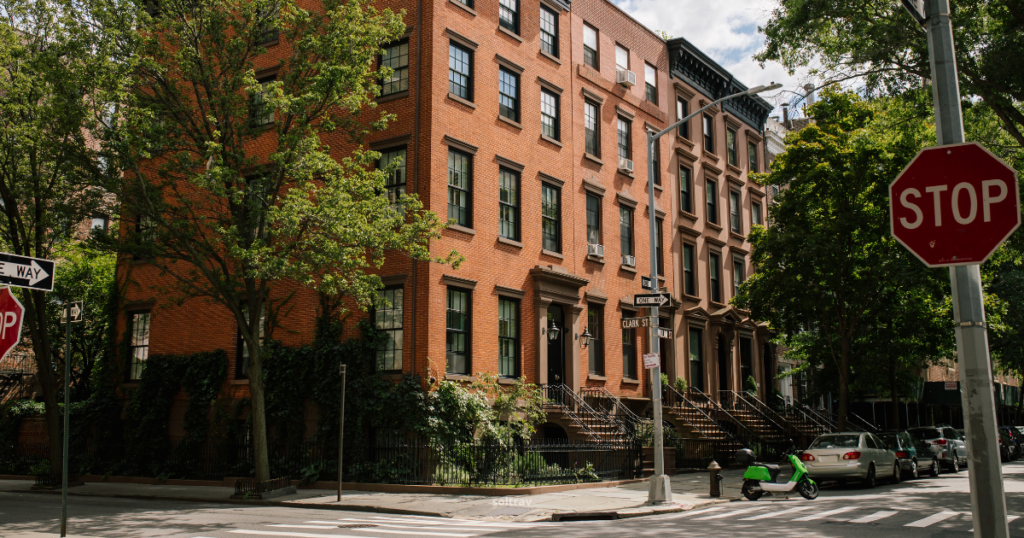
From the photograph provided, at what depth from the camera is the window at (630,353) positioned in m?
28.7

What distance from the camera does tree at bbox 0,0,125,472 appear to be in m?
17.7

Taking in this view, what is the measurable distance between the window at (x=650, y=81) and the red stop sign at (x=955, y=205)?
28.1 m

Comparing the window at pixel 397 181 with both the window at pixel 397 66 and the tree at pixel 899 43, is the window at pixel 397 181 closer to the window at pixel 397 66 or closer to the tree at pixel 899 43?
the window at pixel 397 66

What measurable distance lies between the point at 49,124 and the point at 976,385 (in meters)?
20.3

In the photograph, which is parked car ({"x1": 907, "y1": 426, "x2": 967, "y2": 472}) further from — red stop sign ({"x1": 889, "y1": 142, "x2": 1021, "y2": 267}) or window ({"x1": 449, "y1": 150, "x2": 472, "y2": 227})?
red stop sign ({"x1": 889, "y1": 142, "x2": 1021, "y2": 267})

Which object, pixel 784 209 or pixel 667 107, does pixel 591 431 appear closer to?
pixel 784 209

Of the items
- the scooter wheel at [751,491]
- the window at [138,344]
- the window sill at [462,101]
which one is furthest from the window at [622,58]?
the window at [138,344]

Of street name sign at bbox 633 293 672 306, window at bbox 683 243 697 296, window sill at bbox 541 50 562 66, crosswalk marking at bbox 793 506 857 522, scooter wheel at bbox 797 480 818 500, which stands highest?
window sill at bbox 541 50 562 66

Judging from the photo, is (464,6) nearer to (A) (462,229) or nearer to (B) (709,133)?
(A) (462,229)

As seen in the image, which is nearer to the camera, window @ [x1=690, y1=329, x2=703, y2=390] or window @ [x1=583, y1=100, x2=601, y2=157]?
window @ [x1=583, y1=100, x2=601, y2=157]

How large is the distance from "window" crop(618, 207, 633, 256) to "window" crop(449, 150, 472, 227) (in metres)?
7.92

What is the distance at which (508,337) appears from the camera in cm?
2370

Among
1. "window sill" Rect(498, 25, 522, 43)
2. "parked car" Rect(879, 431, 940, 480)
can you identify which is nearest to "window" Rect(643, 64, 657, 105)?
"window sill" Rect(498, 25, 522, 43)

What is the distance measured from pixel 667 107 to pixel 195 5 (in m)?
19.5
